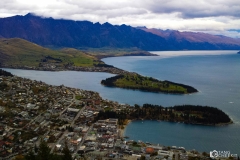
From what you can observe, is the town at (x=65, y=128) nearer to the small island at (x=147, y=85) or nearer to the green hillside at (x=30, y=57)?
the small island at (x=147, y=85)

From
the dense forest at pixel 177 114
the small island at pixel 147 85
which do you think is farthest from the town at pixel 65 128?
the small island at pixel 147 85

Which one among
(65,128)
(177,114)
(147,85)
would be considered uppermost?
(147,85)

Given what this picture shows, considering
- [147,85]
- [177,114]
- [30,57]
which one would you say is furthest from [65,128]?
[30,57]

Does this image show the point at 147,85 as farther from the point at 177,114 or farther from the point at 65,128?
the point at 65,128


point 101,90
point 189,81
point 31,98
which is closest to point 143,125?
point 31,98

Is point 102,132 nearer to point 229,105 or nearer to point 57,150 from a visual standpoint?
point 57,150
